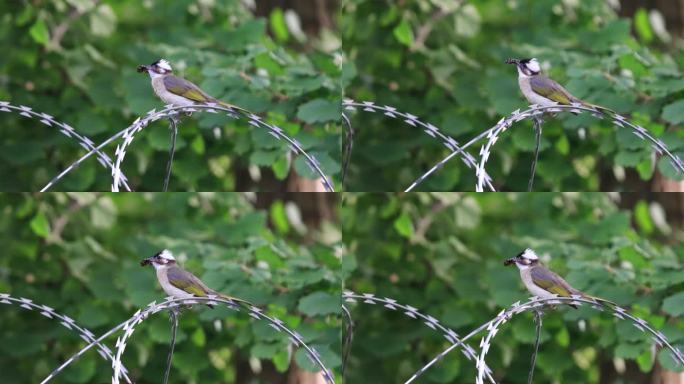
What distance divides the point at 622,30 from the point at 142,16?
130 cm

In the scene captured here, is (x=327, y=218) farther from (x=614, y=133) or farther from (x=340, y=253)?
(x=614, y=133)

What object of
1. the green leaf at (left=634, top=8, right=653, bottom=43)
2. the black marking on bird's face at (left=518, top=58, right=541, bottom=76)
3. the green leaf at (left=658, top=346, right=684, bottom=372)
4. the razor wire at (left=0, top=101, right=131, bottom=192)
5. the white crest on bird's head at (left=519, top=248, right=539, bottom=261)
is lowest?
the green leaf at (left=658, top=346, right=684, bottom=372)

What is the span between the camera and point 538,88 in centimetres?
312

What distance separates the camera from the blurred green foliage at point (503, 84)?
3.15m

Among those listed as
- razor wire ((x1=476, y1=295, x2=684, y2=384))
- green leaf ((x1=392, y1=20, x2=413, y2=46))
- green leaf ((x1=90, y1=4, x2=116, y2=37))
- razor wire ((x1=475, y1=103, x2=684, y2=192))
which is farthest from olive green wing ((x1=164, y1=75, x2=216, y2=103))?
razor wire ((x1=476, y1=295, x2=684, y2=384))

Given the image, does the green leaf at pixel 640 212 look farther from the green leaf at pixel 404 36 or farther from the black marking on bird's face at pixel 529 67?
the green leaf at pixel 404 36

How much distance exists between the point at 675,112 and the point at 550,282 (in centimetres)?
58

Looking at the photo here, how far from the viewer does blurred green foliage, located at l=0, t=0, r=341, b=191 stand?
309 cm

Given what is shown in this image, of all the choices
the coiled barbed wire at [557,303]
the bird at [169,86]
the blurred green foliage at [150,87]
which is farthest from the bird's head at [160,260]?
the coiled barbed wire at [557,303]

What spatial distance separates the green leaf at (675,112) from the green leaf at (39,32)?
1.69m

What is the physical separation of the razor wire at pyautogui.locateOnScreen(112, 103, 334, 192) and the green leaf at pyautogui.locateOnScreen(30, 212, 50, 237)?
21 cm

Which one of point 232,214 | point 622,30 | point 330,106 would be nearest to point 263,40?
point 330,106

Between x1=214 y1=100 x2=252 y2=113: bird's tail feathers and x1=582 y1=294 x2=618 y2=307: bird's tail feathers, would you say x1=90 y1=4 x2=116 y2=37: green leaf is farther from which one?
x1=582 y1=294 x2=618 y2=307: bird's tail feathers

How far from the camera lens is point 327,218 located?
3193mm
